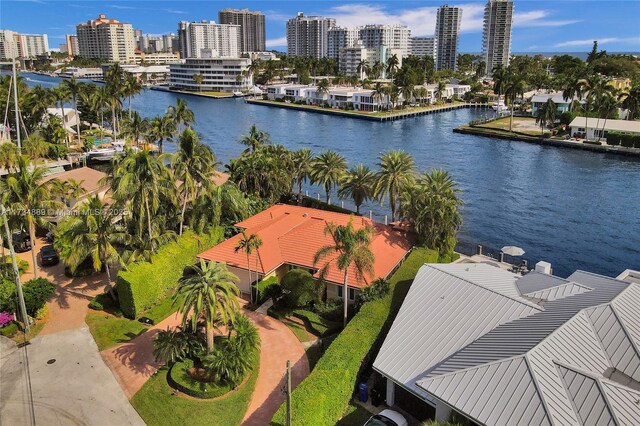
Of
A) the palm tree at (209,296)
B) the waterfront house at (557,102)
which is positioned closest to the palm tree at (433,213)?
the palm tree at (209,296)

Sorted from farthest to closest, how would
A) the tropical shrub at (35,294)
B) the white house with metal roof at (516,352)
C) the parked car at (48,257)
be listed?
the parked car at (48,257), the tropical shrub at (35,294), the white house with metal roof at (516,352)

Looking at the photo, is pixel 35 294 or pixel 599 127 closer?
pixel 35 294

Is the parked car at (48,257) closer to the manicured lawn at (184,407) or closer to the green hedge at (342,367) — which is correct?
the manicured lawn at (184,407)

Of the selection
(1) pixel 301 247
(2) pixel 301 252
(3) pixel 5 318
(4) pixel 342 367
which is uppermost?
(1) pixel 301 247

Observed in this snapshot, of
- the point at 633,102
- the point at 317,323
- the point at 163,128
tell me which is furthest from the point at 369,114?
the point at 317,323

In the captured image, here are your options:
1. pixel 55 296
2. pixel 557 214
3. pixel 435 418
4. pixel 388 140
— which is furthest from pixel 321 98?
pixel 435 418

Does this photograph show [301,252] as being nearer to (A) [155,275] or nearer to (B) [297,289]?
(B) [297,289]
